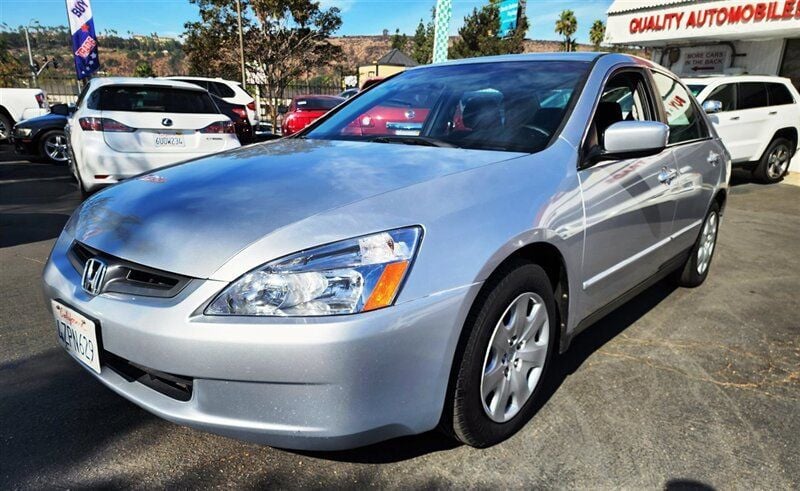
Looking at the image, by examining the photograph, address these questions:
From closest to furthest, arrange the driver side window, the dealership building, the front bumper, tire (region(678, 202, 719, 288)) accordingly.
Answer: the front bumper < the driver side window < tire (region(678, 202, 719, 288)) < the dealership building

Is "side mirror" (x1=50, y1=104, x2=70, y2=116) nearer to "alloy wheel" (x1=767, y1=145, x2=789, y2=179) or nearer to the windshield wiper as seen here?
the windshield wiper

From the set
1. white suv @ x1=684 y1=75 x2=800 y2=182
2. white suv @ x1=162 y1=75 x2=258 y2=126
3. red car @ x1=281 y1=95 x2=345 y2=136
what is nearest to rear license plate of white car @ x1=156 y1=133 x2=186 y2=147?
white suv @ x1=162 y1=75 x2=258 y2=126

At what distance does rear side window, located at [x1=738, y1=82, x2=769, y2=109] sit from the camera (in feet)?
29.5

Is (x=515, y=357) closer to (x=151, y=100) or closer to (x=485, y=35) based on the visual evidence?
(x=151, y=100)

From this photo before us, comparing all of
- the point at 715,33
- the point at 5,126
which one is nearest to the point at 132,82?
the point at 5,126

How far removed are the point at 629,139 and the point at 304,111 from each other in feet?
38.9

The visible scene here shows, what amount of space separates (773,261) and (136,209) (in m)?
5.41

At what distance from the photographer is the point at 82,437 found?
2.12 metres

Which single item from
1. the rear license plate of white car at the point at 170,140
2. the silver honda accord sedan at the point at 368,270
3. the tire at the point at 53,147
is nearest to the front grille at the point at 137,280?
the silver honda accord sedan at the point at 368,270

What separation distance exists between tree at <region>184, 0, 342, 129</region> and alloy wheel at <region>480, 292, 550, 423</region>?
22796 mm

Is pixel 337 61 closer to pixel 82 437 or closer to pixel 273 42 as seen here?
pixel 273 42

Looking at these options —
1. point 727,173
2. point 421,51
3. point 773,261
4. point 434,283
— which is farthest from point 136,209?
point 421,51

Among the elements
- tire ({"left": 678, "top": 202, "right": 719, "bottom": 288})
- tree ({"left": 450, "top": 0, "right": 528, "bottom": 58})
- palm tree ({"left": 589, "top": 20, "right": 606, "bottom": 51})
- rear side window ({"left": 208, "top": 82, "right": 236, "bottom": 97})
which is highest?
palm tree ({"left": 589, "top": 20, "right": 606, "bottom": 51})

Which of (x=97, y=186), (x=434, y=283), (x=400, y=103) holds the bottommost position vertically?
(x=97, y=186)
